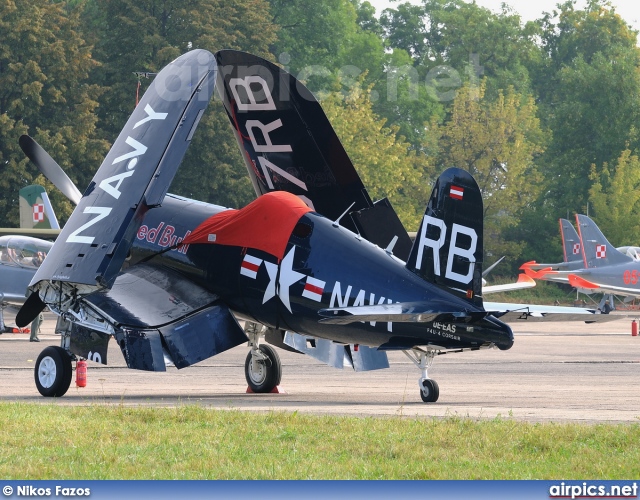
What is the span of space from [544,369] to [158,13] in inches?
1874

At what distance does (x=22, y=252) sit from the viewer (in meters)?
28.8

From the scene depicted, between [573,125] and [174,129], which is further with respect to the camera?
[573,125]

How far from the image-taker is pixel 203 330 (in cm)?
1537

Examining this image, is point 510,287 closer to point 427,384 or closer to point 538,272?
point 427,384

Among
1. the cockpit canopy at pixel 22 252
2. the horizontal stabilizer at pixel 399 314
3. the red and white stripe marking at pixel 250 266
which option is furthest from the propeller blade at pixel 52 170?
the cockpit canopy at pixel 22 252

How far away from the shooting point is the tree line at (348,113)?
58.8 m

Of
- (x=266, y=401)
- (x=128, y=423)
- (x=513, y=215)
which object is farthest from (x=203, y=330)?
(x=513, y=215)

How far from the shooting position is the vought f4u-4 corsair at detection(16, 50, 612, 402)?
14156 mm

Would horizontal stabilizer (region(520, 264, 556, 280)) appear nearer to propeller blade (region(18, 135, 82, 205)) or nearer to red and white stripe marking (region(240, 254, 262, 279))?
propeller blade (region(18, 135, 82, 205))

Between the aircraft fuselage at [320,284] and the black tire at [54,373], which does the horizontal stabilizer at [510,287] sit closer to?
the aircraft fuselage at [320,284]

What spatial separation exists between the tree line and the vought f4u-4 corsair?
41.9 metres

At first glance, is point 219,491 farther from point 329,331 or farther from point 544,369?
point 544,369

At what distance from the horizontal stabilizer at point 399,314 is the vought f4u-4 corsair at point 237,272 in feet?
0.07

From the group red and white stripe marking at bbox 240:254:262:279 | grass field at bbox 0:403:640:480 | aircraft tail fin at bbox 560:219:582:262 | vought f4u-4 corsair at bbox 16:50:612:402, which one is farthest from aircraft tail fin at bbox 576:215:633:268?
grass field at bbox 0:403:640:480
